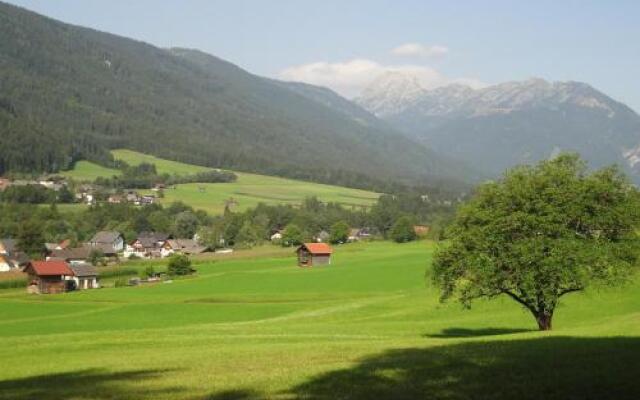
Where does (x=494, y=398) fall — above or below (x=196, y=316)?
above

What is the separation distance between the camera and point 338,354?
27.0 metres

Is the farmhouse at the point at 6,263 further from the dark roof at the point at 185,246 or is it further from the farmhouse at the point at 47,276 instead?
the dark roof at the point at 185,246

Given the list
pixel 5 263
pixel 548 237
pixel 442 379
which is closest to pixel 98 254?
pixel 5 263

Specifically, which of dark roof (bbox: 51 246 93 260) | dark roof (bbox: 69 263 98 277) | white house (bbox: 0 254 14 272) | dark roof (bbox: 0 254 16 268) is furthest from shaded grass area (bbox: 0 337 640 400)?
dark roof (bbox: 0 254 16 268)

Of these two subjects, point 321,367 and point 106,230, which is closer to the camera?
point 321,367

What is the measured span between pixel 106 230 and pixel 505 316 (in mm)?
143033

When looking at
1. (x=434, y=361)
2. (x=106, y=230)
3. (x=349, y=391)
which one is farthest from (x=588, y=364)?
(x=106, y=230)

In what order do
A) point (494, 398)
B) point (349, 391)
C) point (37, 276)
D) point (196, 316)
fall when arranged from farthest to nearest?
point (37, 276), point (196, 316), point (349, 391), point (494, 398)

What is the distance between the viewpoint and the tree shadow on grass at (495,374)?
18031mm

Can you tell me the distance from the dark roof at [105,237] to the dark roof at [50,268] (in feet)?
189

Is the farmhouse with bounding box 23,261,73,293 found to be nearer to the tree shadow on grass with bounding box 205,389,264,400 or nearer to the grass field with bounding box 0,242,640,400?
the grass field with bounding box 0,242,640,400

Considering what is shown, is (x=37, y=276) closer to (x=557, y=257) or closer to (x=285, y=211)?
(x=557, y=257)

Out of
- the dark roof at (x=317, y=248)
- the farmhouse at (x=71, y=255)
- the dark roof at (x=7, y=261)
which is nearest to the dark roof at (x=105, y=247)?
the farmhouse at (x=71, y=255)

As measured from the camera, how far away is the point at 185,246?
568 feet
